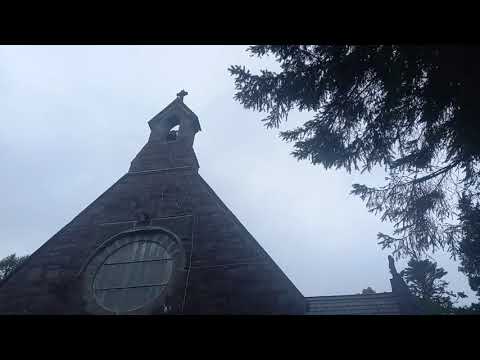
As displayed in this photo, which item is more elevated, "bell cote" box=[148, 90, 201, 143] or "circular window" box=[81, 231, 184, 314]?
"bell cote" box=[148, 90, 201, 143]

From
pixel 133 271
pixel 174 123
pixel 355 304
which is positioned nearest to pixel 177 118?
pixel 174 123

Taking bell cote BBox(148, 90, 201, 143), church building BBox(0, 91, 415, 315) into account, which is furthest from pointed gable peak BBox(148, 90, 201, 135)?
church building BBox(0, 91, 415, 315)

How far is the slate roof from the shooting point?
357 inches

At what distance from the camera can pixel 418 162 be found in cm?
771

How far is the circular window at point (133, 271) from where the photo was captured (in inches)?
292

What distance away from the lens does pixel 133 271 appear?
25.8ft

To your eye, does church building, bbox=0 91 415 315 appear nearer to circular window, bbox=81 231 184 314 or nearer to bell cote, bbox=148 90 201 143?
circular window, bbox=81 231 184 314

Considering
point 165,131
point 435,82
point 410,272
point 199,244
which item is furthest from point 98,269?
point 410,272

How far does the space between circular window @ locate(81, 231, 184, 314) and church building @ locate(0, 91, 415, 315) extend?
23 millimetres

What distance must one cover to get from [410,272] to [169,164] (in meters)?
42.9

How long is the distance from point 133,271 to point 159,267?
0.66m

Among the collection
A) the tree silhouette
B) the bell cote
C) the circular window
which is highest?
the bell cote

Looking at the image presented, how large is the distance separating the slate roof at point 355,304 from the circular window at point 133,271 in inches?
160

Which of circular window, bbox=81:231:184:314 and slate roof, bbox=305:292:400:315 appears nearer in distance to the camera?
circular window, bbox=81:231:184:314
